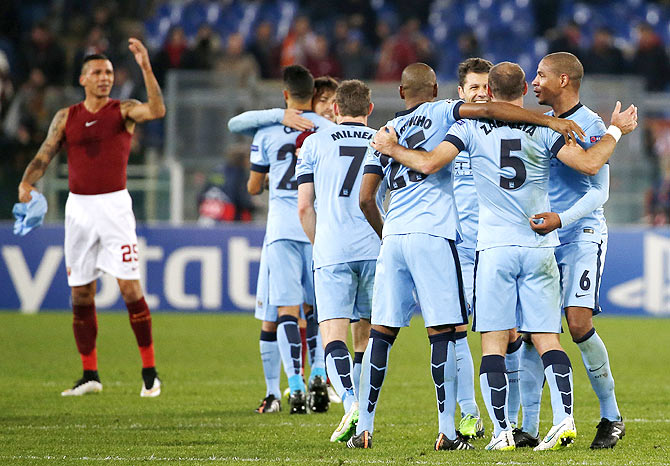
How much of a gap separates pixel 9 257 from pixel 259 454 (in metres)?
10.2

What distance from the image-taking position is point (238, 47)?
18844mm

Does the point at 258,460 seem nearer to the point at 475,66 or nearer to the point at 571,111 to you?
the point at 571,111

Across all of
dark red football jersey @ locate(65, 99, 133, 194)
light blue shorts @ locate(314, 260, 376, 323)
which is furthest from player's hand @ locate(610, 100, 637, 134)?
dark red football jersey @ locate(65, 99, 133, 194)

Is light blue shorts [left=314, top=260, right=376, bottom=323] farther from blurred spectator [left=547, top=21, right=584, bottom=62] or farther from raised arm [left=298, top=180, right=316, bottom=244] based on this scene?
blurred spectator [left=547, top=21, right=584, bottom=62]

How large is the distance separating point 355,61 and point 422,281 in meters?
13.5

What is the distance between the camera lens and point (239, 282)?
50.5ft

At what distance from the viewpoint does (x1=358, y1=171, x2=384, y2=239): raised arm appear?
6.09m

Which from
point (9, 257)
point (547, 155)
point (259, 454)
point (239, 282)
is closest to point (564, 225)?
point (547, 155)

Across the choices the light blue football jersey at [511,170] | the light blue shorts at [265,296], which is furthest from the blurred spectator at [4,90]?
the light blue football jersey at [511,170]

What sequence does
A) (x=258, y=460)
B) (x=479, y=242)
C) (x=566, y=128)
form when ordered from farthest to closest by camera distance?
(x=479, y=242), (x=566, y=128), (x=258, y=460)

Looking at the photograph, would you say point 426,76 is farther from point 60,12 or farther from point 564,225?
point 60,12

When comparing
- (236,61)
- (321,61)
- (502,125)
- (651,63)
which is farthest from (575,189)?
(651,63)

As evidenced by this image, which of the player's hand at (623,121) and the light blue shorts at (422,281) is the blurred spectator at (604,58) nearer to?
the player's hand at (623,121)

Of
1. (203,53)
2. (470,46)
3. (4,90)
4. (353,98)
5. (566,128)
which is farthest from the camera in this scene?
(470,46)
